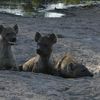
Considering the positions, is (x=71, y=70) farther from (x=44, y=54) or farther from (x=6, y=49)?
(x=6, y=49)

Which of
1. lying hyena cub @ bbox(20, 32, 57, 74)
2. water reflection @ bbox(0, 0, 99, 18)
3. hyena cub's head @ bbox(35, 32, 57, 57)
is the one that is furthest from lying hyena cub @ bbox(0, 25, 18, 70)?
water reflection @ bbox(0, 0, 99, 18)

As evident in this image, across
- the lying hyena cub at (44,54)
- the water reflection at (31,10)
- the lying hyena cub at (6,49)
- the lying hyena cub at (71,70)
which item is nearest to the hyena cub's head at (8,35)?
the lying hyena cub at (6,49)

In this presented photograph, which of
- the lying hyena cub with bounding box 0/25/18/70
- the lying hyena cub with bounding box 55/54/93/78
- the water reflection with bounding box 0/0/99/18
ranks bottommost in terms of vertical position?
the water reflection with bounding box 0/0/99/18

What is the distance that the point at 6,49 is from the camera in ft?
34.3

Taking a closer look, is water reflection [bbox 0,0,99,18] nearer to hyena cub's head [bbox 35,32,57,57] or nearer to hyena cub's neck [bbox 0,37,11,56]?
hyena cub's neck [bbox 0,37,11,56]

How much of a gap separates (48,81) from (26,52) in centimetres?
470

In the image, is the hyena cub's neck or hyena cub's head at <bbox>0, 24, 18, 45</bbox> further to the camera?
the hyena cub's neck

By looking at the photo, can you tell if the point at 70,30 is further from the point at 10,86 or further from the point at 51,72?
the point at 10,86

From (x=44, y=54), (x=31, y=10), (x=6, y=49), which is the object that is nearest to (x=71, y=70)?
(x=44, y=54)

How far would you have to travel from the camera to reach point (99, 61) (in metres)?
12.2

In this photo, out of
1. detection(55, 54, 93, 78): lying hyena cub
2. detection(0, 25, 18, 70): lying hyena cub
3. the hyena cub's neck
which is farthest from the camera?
the hyena cub's neck

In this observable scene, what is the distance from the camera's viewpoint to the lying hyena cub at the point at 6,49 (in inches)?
405

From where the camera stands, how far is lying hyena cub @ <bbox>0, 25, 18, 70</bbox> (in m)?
10.3


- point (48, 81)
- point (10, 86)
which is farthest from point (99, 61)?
point (10, 86)
